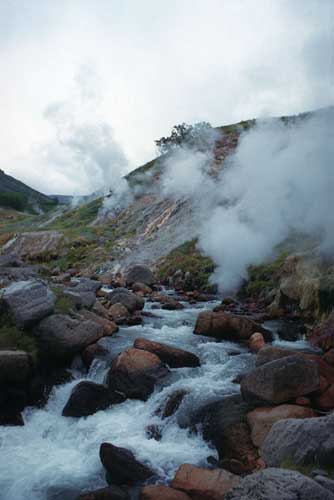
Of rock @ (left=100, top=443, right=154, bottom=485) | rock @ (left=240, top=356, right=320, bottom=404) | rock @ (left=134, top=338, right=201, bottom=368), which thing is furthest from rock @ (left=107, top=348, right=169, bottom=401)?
rock @ (left=240, top=356, right=320, bottom=404)

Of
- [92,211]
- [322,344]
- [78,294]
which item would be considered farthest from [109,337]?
[92,211]

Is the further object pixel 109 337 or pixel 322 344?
pixel 109 337

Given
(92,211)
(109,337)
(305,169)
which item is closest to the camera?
(109,337)

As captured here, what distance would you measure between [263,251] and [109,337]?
480 inches

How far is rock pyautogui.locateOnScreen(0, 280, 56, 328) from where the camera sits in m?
11.3

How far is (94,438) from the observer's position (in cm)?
840

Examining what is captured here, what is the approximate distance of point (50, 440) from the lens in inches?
341

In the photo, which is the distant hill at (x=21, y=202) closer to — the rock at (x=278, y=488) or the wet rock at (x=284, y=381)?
the wet rock at (x=284, y=381)

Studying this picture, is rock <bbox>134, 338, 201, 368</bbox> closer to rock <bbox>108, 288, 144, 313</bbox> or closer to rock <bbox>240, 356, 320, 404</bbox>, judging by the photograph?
rock <bbox>240, 356, 320, 404</bbox>

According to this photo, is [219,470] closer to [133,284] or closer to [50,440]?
[50,440]

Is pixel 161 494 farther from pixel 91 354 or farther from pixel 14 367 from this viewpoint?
pixel 91 354

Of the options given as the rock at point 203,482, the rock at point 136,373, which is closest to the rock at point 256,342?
the rock at point 136,373

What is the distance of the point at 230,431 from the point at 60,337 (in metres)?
5.52

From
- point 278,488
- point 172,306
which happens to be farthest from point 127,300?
point 278,488
